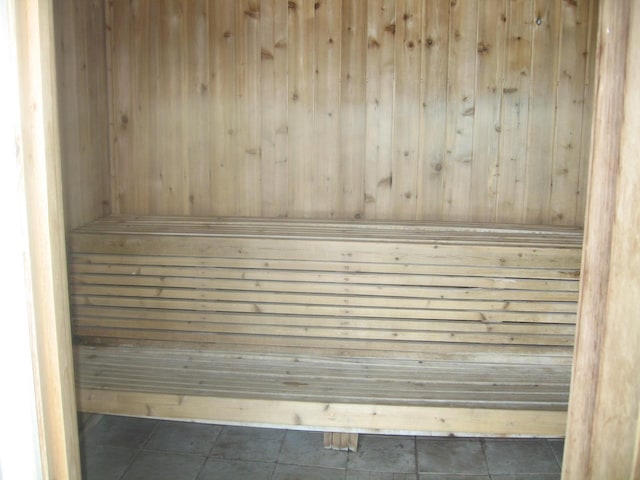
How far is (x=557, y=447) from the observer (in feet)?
9.95

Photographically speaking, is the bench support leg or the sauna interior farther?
the sauna interior

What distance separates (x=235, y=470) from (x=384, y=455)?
26.9 inches

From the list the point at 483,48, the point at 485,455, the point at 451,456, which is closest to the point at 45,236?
the point at 451,456

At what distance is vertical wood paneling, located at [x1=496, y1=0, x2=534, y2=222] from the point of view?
138 inches

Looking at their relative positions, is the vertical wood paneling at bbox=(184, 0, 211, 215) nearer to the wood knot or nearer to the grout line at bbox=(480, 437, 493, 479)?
the wood knot

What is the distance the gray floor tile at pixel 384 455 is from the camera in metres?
2.81

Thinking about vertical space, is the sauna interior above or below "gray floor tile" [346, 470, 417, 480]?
above

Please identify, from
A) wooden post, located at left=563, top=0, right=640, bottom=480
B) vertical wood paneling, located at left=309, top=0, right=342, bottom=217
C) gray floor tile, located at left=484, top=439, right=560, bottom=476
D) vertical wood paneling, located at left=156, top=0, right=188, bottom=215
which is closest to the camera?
wooden post, located at left=563, top=0, right=640, bottom=480

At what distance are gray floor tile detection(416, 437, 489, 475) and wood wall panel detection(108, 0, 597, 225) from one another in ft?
4.11

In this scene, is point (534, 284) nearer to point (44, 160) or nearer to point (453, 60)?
point (453, 60)

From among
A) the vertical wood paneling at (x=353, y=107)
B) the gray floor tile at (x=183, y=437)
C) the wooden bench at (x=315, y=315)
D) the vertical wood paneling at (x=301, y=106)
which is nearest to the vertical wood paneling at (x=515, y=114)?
the wooden bench at (x=315, y=315)

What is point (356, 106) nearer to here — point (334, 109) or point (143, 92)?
point (334, 109)

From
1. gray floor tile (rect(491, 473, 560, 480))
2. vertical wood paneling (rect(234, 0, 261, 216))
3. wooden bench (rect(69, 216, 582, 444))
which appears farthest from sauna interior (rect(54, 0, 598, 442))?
gray floor tile (rect(491, 473, 560, 480))

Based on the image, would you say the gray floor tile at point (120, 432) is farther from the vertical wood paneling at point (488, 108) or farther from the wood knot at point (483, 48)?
the wood knot at point (483, 48)
